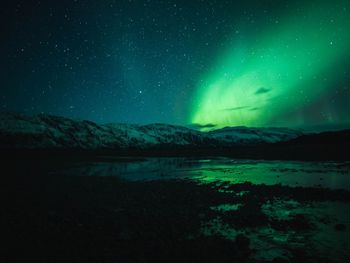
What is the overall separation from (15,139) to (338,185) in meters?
224

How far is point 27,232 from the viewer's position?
1124 cm

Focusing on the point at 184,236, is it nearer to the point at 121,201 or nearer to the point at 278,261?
the point at 278,261

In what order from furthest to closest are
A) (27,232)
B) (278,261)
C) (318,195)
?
(318,195)
(27,232)
(278,261)

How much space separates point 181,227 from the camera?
11.5 metres

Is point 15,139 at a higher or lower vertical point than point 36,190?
higher

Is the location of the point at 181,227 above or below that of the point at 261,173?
below

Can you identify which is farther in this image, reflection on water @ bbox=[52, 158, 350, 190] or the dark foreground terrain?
reflection on water @ bbox=[52, 158, 350, 190]

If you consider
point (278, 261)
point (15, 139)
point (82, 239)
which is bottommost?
point (278, 261)

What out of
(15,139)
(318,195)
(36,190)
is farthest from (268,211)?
(15,139)

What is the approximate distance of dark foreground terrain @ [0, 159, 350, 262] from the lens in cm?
885

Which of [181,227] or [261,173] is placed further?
[261,173]

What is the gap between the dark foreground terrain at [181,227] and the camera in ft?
29.0

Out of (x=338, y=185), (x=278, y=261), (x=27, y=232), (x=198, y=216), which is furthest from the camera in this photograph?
(x=338, y=185)

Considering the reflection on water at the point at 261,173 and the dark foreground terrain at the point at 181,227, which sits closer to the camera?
the dark foreground terrain at the point at 181,227
